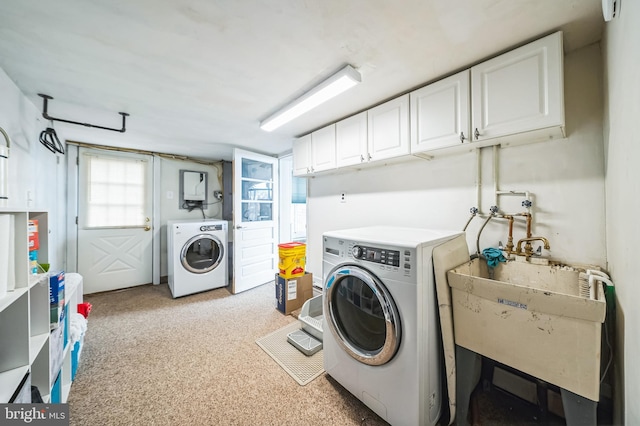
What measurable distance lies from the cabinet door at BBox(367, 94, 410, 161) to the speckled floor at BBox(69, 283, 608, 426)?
6.06ft

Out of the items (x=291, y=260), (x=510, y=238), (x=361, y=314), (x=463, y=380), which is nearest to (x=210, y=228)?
(x=291, y=260)

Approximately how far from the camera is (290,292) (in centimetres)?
265

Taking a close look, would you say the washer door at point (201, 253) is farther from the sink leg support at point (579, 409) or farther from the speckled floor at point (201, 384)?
the sink leg support at point (579, 409)

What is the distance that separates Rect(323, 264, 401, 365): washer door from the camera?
1203 mm

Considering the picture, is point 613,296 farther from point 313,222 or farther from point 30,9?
point 30,9

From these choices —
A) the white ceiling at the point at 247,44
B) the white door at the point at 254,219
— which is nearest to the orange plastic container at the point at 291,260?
the white door at the point at 254,219

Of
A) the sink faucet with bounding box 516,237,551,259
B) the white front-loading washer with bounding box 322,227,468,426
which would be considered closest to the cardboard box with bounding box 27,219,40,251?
the white front-loading washer with bounding box 322,227,468,426

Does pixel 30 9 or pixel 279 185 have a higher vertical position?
pixel 30 9

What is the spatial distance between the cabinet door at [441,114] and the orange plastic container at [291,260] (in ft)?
5.48

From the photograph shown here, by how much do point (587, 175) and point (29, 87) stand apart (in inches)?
158

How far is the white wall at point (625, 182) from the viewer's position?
720 millimetres

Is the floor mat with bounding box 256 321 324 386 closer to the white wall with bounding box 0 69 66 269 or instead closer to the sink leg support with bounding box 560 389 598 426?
the sink leg support with bounding box 560 389 598 426

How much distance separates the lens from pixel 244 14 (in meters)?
1.15

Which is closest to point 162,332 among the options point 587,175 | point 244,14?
point 244,14
